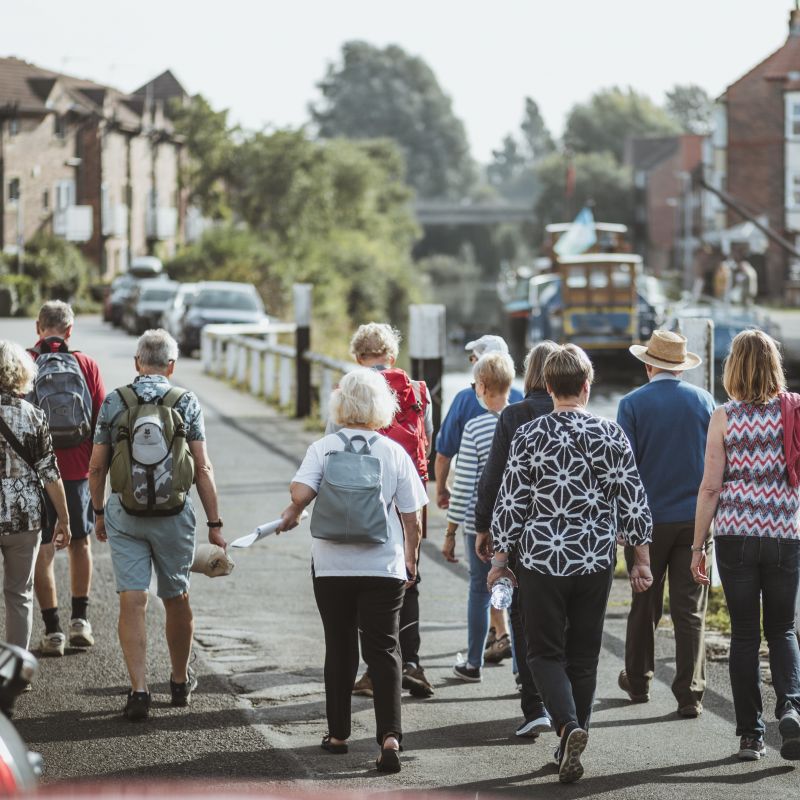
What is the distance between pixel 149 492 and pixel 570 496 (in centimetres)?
195

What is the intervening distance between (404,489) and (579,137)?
417 ft

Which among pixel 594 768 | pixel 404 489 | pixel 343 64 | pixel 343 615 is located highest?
pixel 343 64

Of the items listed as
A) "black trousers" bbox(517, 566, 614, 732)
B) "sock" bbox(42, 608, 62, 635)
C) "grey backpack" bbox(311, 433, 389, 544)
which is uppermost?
"grey backpack" bbox(311, 433, 389, 544)

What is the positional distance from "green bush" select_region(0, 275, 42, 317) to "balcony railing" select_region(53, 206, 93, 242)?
1488 cm

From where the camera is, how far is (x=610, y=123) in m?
132

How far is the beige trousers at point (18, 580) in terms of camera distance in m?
6.95

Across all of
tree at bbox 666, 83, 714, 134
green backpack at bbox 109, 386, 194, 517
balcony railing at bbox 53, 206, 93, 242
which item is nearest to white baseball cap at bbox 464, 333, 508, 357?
green backpack at bbox 109, 386, 194, 517

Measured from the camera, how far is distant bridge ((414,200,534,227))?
129m

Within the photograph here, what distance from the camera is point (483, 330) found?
76250 millimetres

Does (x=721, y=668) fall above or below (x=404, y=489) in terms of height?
below

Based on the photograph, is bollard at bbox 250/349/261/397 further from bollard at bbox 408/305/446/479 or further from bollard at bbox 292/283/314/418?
bollard at bbox 408/305/446/479

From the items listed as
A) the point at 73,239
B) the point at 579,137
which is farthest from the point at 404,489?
the point at 579,137

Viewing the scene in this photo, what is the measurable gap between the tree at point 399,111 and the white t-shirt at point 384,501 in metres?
133

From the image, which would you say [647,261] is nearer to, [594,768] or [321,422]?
[321,422]
